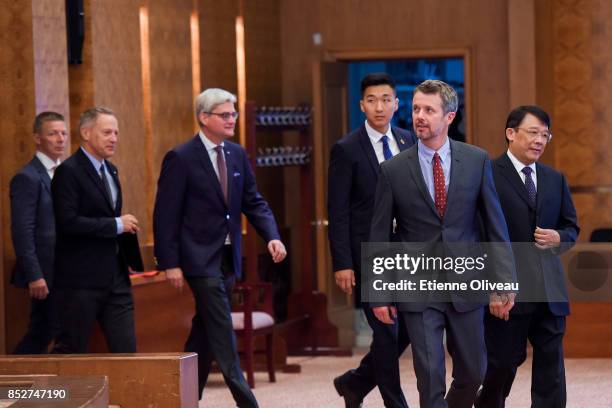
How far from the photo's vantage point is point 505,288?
4668 mm

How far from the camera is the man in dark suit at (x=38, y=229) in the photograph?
6051 millimetres

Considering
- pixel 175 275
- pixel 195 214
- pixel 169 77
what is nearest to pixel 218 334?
pixel 175 275

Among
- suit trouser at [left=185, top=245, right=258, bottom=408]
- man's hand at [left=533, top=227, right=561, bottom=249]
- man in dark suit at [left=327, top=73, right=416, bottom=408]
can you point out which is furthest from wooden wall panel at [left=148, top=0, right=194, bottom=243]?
man's hand at [left=533, top=227, right=561, bottom=249]

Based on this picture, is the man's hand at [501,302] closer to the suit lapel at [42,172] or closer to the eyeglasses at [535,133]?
the eyeglasses at [535,133]

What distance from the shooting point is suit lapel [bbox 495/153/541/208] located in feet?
17.0

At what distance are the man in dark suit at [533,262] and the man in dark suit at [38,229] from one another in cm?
215

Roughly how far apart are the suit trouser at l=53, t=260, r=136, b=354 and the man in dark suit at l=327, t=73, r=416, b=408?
1003 mm

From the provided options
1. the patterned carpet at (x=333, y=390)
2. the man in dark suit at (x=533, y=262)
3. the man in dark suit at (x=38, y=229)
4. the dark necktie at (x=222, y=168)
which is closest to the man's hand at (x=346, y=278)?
the man in dark suit at (x=533, y=262)

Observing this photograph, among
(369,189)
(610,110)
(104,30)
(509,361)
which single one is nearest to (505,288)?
(509,361)

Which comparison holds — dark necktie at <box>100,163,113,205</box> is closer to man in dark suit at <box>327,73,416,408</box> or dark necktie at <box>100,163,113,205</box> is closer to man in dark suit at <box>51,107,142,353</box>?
man in dark suit at <box>51,107,142,353</box>

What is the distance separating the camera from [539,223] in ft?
16.9

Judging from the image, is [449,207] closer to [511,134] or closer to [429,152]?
[429,152]

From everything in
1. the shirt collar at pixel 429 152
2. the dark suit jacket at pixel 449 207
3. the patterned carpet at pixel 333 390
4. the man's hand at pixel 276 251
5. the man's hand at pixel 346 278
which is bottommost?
the patterned carpet at pixel 333 390

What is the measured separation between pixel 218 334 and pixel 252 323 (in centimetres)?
188
